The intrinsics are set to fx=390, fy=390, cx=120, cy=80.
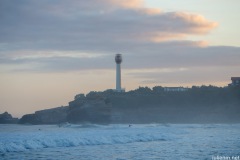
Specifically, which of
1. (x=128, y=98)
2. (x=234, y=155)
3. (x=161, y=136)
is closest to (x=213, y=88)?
(x=128, y=98)

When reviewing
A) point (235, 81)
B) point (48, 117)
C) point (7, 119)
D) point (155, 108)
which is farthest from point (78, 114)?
point (235, 81)

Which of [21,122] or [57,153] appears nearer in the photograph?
[57,153]

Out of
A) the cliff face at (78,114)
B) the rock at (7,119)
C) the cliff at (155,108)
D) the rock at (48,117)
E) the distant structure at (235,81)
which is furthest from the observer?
the distant structure at (235,81)

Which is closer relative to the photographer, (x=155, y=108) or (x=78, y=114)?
(x=78, y=114)

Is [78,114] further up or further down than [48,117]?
further up

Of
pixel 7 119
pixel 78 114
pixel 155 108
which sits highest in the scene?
pixel 155 108

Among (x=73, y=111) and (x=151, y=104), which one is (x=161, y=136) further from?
(x=151, y=104)

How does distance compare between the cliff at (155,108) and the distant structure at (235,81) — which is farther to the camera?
the distant structure at (235,81)

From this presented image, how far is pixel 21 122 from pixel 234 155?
99.9 m

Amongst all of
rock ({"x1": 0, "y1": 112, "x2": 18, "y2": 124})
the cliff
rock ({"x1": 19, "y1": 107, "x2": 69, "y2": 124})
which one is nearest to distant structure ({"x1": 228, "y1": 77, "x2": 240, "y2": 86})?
the cliff

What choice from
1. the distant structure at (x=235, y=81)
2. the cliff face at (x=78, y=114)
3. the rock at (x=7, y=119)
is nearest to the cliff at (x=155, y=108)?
the cliff face at (x=78, y=114)

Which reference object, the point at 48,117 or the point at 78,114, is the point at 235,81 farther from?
the point at 48,117

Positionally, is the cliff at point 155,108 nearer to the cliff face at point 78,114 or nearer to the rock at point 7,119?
the cliff face at point 78,114

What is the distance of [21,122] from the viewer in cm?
11500
